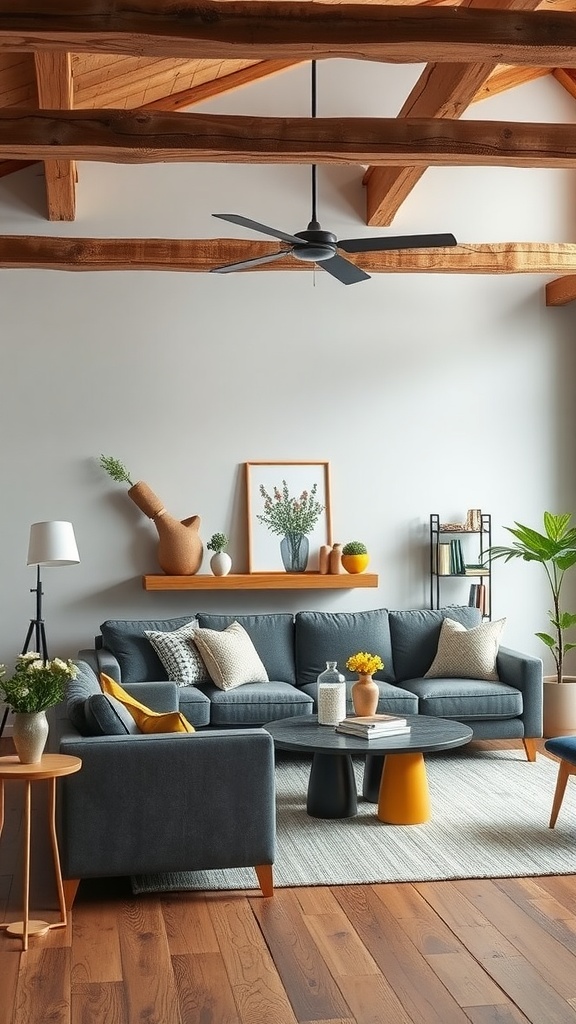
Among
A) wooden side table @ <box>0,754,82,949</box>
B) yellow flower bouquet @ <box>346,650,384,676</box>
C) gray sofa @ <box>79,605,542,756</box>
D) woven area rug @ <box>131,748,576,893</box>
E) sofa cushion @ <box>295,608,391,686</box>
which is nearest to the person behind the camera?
wooden side table @ <box>0,754,82,949</box>

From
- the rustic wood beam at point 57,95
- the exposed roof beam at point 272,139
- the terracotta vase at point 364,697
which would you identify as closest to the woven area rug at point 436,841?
the terracotta vase at point 364,697

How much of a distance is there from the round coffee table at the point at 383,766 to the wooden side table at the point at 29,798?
136cm

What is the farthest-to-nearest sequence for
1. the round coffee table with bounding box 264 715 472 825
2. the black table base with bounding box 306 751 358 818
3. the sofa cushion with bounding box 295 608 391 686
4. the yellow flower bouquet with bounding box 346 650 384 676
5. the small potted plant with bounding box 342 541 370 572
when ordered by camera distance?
the small potted plant with bounding box 342 541 370 572
the sofa cushion with bounding box 295 608 391 686
the yellow flower bouquet with bounding box 346 650 384 676
the black table base with bounding box 306 751 358 818
the round coffee table with bounding box 264 715 472 825

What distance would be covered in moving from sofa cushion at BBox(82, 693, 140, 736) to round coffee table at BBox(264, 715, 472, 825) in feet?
3.43

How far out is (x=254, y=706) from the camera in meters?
6.41

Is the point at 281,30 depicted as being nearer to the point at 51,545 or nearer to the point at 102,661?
the point at 51,545

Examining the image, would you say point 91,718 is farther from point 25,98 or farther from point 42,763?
point 25,98

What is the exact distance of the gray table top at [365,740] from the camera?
5.00m

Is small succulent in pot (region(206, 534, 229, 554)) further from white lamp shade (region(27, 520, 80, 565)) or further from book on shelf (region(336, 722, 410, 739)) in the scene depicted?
book on shelf (region(336, 722, 410, 739))

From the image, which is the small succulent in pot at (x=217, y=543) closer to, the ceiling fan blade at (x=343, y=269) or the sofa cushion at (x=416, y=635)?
the sofa cushion at (x=416, y=635)

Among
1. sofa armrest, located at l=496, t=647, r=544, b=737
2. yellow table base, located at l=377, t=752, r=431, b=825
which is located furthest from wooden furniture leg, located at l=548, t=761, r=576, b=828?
sofa armrest, located at l=496, t=647, r=544, b=737

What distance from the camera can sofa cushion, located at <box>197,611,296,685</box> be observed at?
7094mm

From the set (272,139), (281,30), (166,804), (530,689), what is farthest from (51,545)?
(281,30)

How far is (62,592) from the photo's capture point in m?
7.46
